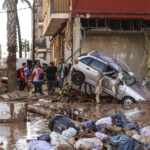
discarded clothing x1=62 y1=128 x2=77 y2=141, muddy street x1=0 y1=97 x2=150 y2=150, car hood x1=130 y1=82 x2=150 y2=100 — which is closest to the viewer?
discarded clothing x1=62 y1=128 x2=77 y2=141

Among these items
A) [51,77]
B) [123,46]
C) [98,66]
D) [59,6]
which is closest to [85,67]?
[98,66]

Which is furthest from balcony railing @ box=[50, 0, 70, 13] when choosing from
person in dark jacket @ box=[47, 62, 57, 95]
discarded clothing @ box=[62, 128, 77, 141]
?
discarded clothing @ box=[62, 128, 77, 141]

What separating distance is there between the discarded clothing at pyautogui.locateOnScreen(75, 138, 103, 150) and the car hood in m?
9.39

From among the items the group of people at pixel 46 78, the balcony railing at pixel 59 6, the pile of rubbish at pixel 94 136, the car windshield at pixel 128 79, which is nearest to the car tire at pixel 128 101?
the car windshield at pixel 128 79

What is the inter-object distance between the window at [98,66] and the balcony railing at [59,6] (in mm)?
5182

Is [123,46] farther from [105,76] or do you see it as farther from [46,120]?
[46,120]

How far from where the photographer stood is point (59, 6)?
91.8ft

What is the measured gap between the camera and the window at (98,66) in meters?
22.6

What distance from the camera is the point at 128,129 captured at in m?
14.0

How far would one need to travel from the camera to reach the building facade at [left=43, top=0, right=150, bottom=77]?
86.9ft

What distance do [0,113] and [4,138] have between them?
10.2 ft

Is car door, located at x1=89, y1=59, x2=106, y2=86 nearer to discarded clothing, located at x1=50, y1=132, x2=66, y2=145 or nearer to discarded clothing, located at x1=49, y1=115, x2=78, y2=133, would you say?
discarded clothing, located at x1=49, y1=115, x2=78, y2=133

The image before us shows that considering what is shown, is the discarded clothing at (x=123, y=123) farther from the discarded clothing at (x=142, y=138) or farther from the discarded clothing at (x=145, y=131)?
the discarded clothing at (x=142, y=138)

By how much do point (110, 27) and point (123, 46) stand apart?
3.63ft
